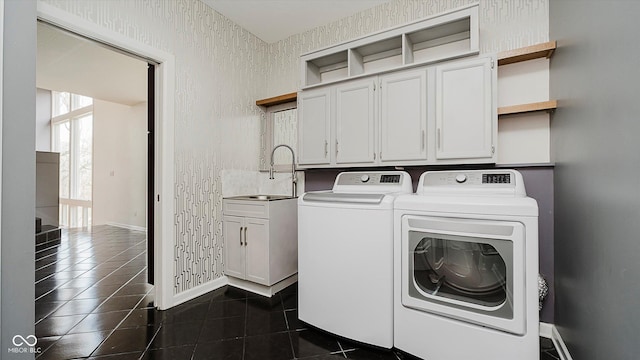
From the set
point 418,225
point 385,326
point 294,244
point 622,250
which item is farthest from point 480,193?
point 294,244

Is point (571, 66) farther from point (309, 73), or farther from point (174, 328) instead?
point (174, 328)

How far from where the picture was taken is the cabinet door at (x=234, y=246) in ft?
8.40

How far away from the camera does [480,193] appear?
1.67m

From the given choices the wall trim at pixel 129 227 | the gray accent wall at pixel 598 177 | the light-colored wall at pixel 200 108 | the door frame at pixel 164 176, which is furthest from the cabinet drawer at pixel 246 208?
the wall trim at pixel 129 227

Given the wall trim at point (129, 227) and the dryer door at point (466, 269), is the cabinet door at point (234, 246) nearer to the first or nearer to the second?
the dryer door at point (466, 269)

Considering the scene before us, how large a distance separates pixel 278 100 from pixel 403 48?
4.47 ft

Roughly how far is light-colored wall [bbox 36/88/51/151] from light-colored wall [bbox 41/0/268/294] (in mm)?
7487

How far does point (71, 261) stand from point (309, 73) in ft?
12.2

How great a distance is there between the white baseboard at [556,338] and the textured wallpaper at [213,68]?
195 cm

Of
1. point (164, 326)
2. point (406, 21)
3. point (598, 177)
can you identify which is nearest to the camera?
point (598, 177)

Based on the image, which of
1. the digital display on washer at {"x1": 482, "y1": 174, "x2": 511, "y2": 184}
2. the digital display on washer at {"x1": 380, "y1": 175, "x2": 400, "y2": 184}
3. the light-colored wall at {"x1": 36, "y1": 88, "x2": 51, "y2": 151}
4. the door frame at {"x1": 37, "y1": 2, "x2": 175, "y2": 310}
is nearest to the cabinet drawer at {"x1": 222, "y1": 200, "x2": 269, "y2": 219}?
the door frame at {"x1": 37, "y1": 2, "x2": 175, "y2": 310}

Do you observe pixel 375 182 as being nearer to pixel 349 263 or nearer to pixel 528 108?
pixel 349 263

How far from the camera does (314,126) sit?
7.93ft

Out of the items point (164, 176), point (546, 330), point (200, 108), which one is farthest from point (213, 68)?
point (546, 330)
